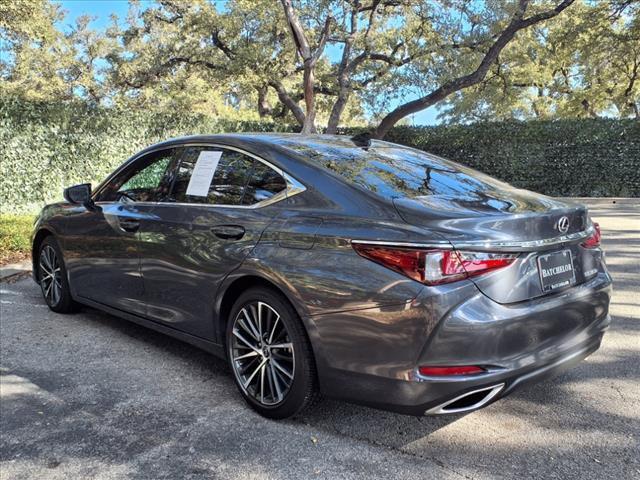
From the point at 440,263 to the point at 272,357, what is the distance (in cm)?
115

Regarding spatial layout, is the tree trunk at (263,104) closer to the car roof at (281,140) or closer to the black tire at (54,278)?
the black tire at (54,278)

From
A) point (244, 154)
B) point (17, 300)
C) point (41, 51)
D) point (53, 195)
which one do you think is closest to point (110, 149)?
point (53, 195)

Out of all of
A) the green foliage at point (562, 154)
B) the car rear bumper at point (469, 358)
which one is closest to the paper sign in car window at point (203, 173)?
the car rear bumper at point (469, 358)

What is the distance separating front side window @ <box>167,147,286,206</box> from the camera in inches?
126

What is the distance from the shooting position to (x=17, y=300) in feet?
18.2

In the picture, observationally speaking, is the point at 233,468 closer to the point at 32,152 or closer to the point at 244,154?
the point at 244,154

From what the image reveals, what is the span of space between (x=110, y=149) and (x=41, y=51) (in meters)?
16.9

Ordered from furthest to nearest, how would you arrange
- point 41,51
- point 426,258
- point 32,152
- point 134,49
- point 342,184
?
1. point 41,51
2. point 134,49
3. point 32,152
4. point 342,184
5. point 426,258

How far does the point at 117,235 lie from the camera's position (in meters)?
4.04

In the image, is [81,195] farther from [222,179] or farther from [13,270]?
[13,270]

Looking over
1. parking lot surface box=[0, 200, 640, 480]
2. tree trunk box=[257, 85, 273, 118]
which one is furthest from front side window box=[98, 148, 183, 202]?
tree trunk box=[257, 85, 273, 118]

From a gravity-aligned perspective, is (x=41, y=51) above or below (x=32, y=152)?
above

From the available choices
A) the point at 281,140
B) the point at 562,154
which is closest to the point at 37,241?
the point at 281,140

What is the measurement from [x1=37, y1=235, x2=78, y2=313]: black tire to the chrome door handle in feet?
7.34
